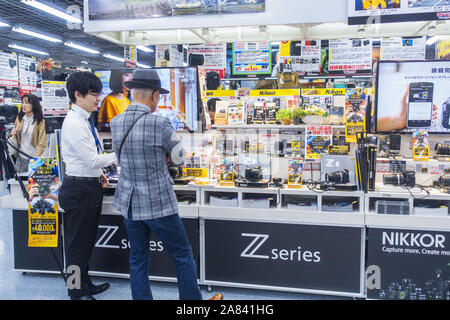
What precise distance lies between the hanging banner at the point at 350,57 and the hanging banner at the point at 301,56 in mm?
343

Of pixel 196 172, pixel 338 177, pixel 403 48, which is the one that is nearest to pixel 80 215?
pixel 196 172

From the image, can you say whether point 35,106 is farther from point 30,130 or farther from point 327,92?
point 327,92

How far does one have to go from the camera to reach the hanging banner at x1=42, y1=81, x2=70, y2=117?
11.3 ft

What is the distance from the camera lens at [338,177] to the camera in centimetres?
291

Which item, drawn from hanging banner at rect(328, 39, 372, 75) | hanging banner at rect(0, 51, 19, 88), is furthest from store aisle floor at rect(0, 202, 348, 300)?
hanging banner at rect(0, 51, 19, 88)

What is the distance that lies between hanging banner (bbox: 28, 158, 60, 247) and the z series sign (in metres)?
1.37

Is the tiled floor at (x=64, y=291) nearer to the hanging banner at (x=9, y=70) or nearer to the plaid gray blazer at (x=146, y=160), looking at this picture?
the plaid gray blazer at (x=146, y=160)

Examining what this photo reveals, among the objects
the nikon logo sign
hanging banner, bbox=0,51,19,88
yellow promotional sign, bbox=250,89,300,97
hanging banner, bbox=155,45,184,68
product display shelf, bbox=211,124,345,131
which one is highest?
hanging banner, bbox=0,51,19,88

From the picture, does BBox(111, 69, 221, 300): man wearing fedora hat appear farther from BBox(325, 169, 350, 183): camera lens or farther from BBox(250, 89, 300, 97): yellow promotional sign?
BBox(250, 89, 300, 97): yellow promotional sign

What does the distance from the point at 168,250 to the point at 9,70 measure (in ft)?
37.7

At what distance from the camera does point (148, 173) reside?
87.4 inches

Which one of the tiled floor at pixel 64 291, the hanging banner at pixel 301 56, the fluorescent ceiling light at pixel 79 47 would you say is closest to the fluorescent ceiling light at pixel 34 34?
the fluorescent ceiling light at pixel 79 47
